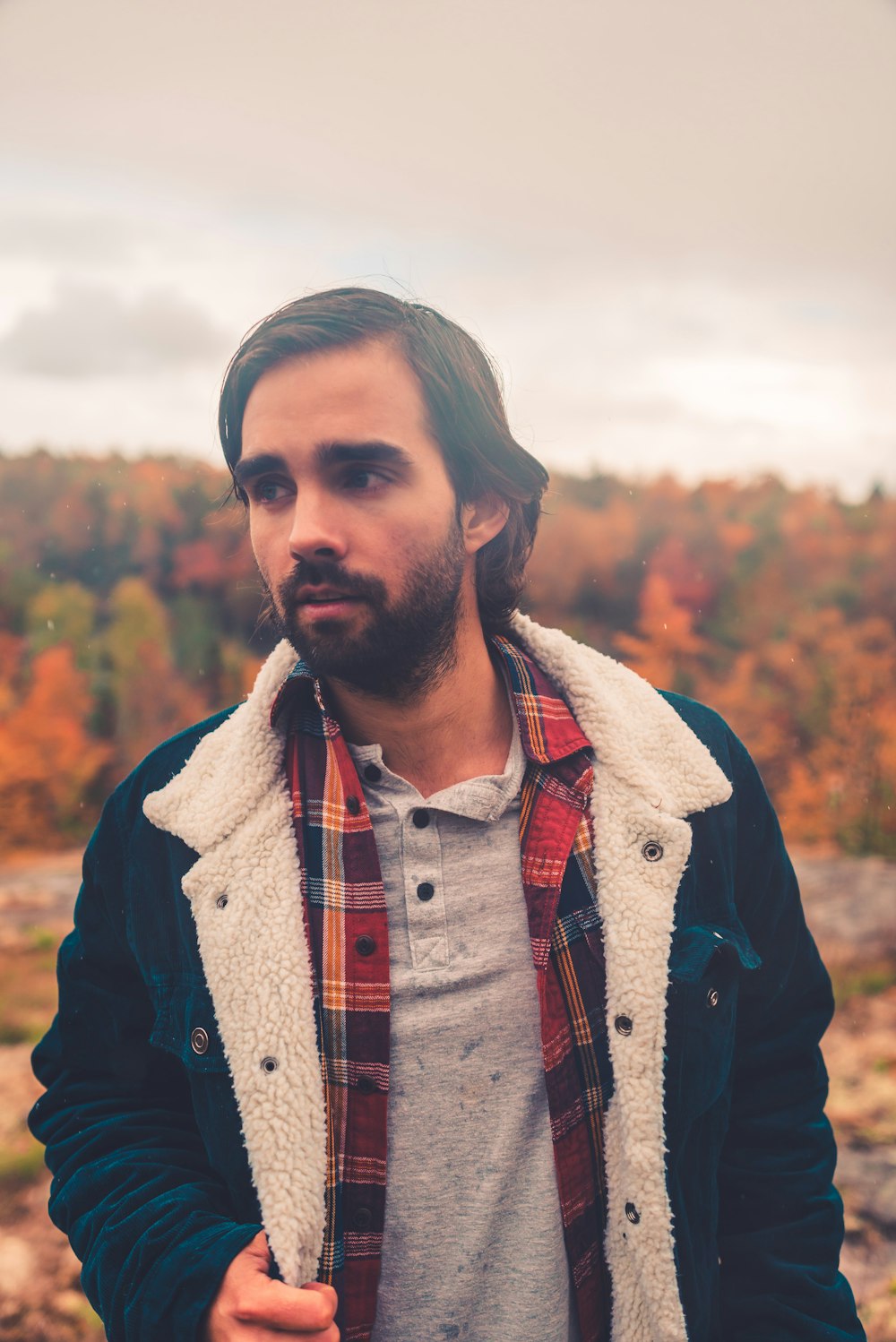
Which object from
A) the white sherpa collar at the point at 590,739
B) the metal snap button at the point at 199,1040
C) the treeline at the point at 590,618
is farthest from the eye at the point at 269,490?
the treeline at the point at 590,618

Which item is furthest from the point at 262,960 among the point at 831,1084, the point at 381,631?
the point at 831,1084

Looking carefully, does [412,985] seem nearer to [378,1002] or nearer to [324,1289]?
[378,1002]

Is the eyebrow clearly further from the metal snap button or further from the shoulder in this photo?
the metal snap button

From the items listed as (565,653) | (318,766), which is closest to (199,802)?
(318,766)

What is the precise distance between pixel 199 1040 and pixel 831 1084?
4688mm

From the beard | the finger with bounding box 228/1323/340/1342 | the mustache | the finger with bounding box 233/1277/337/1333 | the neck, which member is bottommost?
the finger with bounding box 228/1323/340/1342

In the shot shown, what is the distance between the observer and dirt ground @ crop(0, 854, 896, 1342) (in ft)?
9.66

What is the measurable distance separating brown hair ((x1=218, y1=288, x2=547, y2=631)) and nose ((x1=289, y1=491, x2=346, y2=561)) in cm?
26

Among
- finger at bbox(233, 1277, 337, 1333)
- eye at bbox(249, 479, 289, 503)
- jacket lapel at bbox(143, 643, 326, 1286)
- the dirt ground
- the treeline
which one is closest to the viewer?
finger at bbox(233, 1277, 337, 1333)

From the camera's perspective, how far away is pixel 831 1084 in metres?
4.80

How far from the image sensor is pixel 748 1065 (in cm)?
143

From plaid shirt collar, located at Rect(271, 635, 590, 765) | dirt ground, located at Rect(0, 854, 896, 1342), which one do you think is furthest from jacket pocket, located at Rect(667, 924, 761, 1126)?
dirt ground, located at Rect(0, 854, 896, 1342)

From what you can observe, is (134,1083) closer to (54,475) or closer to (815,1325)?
(815,1325)

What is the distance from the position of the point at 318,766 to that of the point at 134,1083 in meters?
0.57
